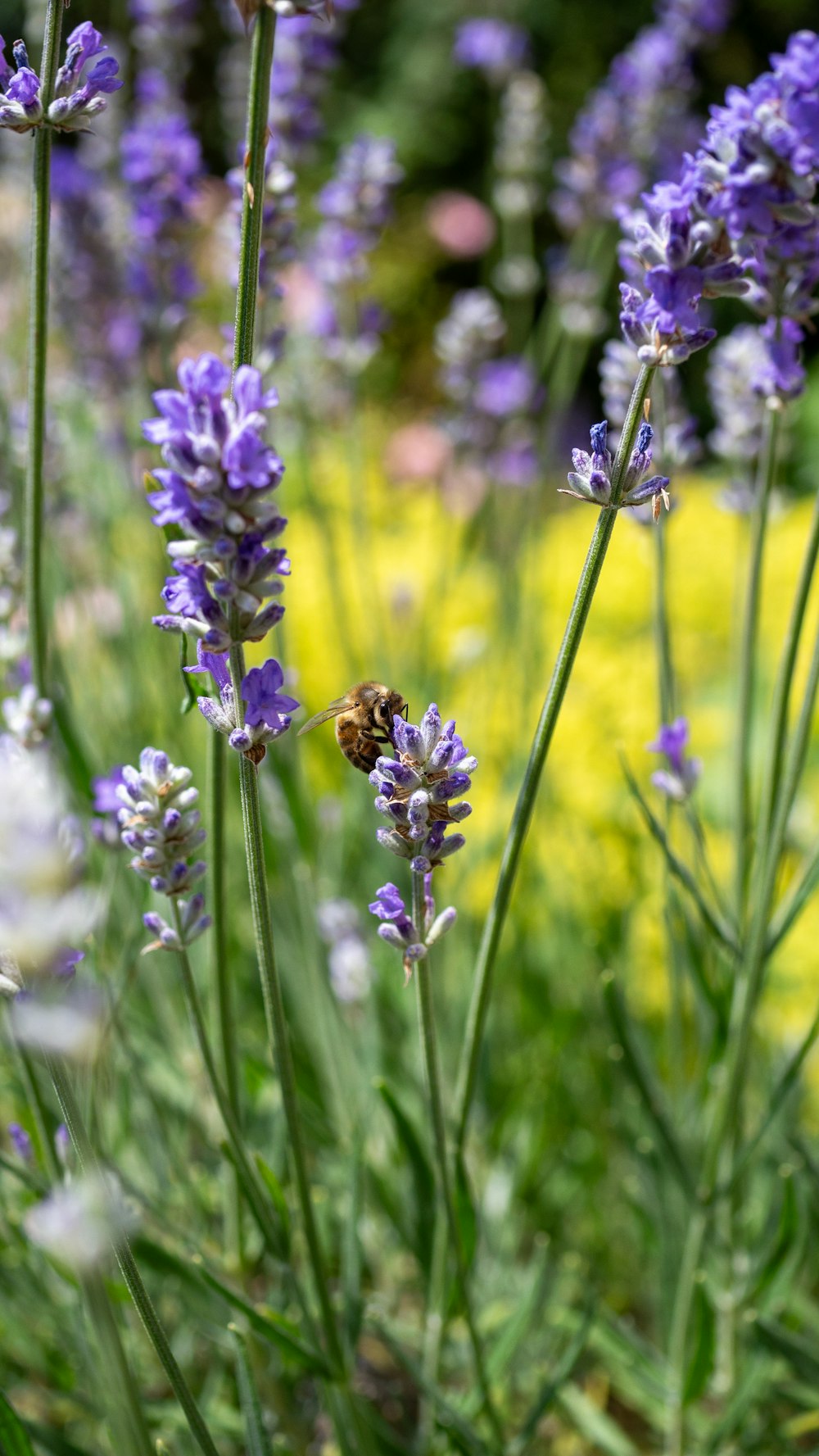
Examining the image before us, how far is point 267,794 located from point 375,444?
4.79m

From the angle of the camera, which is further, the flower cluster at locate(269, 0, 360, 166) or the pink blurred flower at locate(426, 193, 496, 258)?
the pink blurred flower at locate(426, 193, 496, 258)

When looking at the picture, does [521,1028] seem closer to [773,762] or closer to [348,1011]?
[348,1011]

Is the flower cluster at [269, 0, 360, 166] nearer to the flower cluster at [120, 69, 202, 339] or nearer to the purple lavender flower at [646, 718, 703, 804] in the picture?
the flower cluster at [120, 69, 202, 339]

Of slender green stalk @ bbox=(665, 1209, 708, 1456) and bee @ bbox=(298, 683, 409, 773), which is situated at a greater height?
bee @ bbox=(298, 683, 409, 773)

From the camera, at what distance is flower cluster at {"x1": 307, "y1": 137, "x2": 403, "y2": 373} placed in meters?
1.75

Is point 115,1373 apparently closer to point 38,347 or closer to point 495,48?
point 38,347

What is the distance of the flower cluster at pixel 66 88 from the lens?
819 millimetres

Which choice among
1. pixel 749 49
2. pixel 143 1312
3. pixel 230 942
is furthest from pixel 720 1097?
pixel 749 49

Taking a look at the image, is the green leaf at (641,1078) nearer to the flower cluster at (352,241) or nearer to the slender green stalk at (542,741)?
the slender green stalk at (542,741)

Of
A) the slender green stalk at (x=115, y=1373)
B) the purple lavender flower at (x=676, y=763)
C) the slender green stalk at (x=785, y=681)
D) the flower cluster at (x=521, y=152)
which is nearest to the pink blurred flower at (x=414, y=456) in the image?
the flower cluster at (x=521, y=152)

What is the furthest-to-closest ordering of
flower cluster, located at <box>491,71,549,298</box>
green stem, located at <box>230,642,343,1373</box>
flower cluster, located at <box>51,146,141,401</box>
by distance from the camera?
flower cluster, located at <box>491,71,549,298</box> < flower cluster, located at <box>51,146,141,401</box> < green stem, located at <box>230,642,343,1373</box>

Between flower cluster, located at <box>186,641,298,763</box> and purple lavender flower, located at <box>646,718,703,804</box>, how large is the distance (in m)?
0.52

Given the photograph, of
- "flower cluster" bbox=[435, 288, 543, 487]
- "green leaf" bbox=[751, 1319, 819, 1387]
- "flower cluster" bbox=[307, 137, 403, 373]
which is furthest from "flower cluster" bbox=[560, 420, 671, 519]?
"flower cluster" bbox=[435, 288, 543, 487]

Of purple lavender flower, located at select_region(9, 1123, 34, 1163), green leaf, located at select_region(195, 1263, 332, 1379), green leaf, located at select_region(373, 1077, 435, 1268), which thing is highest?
purple lavender flower, located at select_region(9, 1123, 34, 1163)
